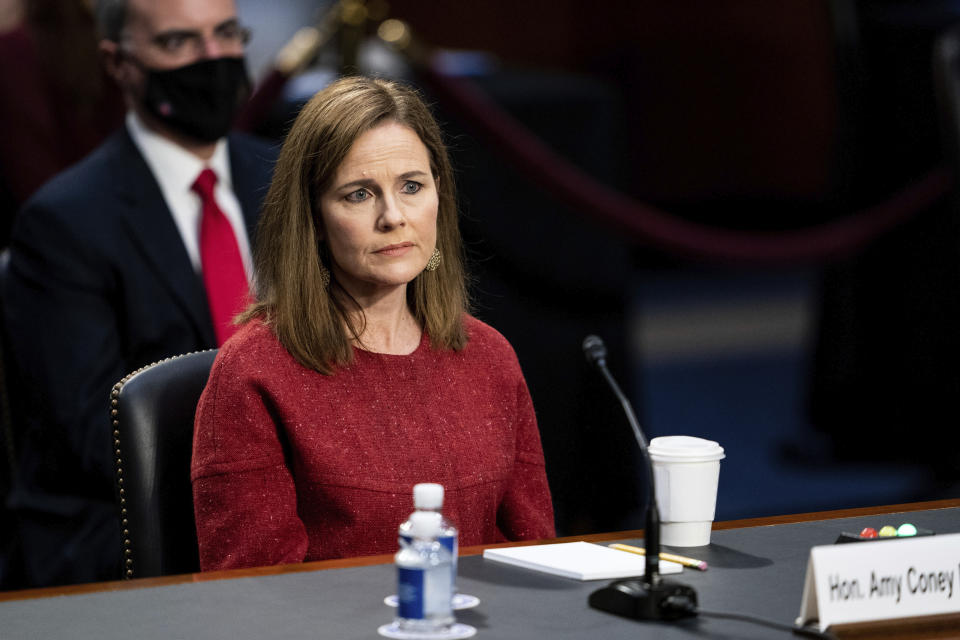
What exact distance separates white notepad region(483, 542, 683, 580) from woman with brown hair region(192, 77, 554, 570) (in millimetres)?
281

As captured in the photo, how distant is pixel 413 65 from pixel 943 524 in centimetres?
279

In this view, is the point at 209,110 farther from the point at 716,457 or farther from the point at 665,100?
the point at 665,100

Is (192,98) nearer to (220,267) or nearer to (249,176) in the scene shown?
(249,176)

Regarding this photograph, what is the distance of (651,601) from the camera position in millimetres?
1525

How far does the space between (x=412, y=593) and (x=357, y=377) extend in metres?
0.64

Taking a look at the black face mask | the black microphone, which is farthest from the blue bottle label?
the black face mask

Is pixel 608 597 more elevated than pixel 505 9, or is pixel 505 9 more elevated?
pixel 505 9

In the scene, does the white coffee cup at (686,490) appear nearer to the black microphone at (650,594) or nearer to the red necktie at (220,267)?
the black microphone at (650,594)

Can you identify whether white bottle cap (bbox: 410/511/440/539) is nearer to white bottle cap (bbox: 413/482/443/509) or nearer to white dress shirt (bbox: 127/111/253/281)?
white bottle cap (bbox: 413/482/443/509)

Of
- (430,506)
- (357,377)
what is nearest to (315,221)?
(357,377)

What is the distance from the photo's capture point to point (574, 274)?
471 cm

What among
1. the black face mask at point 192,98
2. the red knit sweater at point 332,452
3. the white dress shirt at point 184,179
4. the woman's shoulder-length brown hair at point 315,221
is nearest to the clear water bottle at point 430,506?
the red knit sweater at point 332,452

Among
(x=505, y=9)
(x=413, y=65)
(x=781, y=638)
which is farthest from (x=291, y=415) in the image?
(x=505, y=9)

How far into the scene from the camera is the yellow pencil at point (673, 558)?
1731 mm
